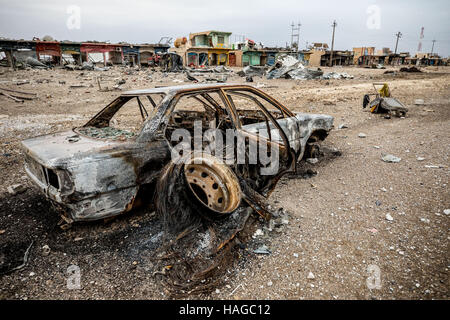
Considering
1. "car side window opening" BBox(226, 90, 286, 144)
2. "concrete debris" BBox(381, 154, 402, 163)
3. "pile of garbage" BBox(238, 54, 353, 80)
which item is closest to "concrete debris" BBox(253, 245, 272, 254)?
"car side window opening" BBox(226, 90, 286, 144)

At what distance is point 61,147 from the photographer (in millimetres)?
2391

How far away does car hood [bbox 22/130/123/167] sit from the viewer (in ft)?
6.96

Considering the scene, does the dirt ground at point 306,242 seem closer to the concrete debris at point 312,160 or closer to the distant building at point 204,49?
the concrete debris at point 312,160

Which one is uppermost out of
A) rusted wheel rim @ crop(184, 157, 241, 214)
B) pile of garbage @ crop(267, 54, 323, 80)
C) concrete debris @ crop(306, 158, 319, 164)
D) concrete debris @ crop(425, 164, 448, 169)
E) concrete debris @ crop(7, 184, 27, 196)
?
pile of garbage @ crop(267, 54, 323, 80)

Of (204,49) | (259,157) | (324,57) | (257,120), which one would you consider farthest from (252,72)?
(324,57)

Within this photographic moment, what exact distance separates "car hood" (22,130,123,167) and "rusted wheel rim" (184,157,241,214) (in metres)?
0.82

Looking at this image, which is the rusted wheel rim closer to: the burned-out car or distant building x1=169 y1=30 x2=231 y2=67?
the burned-out car

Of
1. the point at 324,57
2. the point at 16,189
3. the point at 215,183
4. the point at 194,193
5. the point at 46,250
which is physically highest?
the point at 324,57

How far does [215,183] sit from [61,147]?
1.54 metres

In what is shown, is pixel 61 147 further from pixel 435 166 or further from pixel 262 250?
pixel 435 166

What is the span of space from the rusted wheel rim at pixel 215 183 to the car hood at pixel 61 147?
2.68ft

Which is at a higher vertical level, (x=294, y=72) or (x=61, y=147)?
(x=294, y=72)
